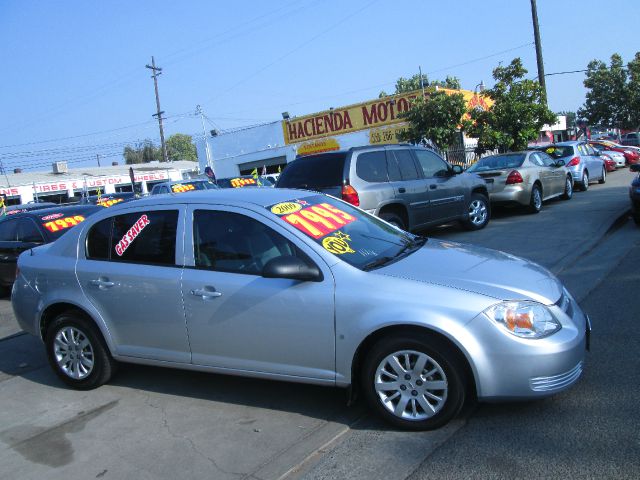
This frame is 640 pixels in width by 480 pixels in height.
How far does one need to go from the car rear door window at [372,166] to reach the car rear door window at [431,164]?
1.00 m

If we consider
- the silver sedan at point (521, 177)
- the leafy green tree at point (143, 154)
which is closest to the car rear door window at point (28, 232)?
the silver sedan at point (521, 177)

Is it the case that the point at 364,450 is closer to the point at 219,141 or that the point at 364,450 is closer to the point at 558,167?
the point at 558,167

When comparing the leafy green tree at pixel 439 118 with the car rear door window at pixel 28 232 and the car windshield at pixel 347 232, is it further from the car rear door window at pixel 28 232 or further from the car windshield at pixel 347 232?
the car windshield at pixel 347 232

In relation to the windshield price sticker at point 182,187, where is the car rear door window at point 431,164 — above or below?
below

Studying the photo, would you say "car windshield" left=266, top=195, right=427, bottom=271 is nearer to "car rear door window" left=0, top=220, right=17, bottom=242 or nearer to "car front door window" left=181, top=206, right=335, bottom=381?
"car front door window" left=181, top=206, right=335, bottom=381

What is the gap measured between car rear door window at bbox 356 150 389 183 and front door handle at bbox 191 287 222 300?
5722mm

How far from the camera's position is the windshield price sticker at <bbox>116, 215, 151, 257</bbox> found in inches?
186

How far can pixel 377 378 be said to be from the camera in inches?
147

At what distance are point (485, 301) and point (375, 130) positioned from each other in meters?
26.7

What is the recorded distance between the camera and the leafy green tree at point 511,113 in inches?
760

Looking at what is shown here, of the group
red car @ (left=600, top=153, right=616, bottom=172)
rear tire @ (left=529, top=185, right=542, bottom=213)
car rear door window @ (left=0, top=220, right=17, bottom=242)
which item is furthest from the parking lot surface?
red car @ (left=600, top=153, right=616, bottom=172)

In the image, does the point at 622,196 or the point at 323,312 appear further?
the point at 622,196

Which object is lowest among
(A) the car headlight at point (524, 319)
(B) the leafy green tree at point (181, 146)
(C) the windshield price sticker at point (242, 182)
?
(A) the car headlight at point (524, 319)

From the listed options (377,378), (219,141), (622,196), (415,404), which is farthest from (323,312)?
(219,141)
